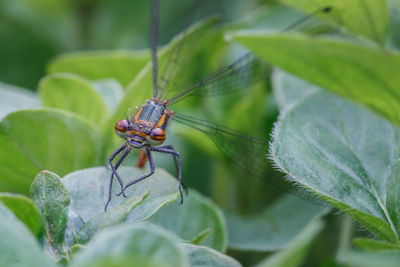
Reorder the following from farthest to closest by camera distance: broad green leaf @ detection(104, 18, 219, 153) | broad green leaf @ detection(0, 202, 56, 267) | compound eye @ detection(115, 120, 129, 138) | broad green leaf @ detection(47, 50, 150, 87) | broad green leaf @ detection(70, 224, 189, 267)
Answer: broad green leaf @ detection(47, 50, 150, 87) < compound eye @ detection(115, 120, 129, 138) < broad green leaf @ detection(104, 18, 219, 153) < broad green leaf @ detection(0, 202, 56, 267) < broad green leaf @ detection(70, 224, 189, 267)

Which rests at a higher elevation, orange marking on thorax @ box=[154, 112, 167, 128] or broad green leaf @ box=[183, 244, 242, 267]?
broad green leaf @ box=[183, 244, 242, 267]

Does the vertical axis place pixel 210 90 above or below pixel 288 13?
below

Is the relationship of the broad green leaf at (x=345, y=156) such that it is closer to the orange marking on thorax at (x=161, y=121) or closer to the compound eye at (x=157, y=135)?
the compound eye at (x=157, y=135)

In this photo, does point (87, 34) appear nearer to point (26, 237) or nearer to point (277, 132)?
point (277, 132)

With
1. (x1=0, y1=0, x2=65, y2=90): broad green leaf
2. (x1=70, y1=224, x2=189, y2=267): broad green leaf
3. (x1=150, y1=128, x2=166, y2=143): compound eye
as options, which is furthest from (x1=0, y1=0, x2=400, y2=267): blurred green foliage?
(x1=0, y1=0, x2=65, y2=90): broad green leaf

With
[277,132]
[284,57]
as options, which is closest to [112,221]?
[277,132]

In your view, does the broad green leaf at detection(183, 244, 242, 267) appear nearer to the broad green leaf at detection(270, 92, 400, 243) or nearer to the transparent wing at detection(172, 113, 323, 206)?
the broad green leaf at detection(270, 92, 400, 243)

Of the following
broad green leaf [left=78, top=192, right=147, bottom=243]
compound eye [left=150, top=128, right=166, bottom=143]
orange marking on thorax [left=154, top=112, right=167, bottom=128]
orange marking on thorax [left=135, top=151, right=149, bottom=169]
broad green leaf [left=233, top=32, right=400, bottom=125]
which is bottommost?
orange marking on thorax [left=135, top=151, right=149, bottom=169]
